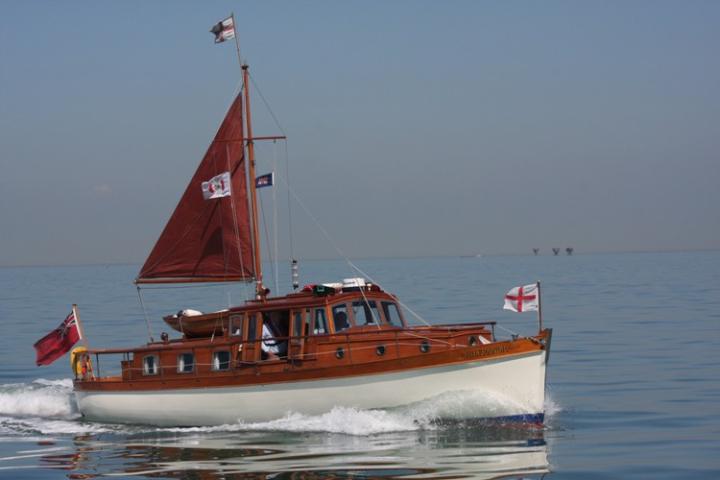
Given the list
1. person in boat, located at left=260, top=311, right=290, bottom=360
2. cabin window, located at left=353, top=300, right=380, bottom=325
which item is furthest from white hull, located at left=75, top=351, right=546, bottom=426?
cabin window, located at left=353, top=300, right=380, bottom=325

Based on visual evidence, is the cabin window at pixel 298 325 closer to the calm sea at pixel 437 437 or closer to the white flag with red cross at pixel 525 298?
the calm sea at pixel 437 437

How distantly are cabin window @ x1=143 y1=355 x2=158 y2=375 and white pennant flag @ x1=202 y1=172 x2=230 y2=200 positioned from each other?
4.81 m

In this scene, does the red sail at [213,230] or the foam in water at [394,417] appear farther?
the red sail at [213,230]

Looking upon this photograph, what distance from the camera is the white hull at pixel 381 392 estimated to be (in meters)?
23.8

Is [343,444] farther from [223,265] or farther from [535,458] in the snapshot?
[223,265]

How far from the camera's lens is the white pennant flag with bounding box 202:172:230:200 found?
28.6 meters

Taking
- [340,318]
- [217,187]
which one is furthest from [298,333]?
[217,187]

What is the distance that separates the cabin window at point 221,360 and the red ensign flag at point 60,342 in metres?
5.25

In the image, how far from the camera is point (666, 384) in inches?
1227

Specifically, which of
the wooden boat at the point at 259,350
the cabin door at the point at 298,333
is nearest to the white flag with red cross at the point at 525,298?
the wooden boat at the point at 259,350

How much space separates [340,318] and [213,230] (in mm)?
5347

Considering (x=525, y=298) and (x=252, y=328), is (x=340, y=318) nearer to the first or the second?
(x=252, y=328)

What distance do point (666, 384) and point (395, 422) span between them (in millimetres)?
11142

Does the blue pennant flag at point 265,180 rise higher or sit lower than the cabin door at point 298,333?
higher
